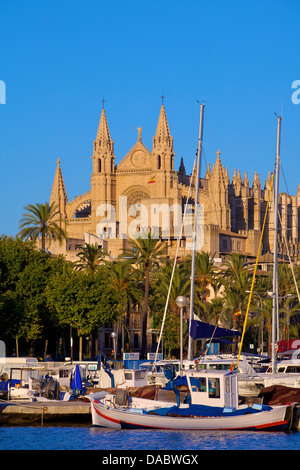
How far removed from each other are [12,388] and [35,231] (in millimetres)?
27822

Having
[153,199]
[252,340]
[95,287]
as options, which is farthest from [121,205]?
[95,287]

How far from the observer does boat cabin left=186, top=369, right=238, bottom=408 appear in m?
30.3

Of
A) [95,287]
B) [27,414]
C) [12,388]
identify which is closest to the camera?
[27,414]

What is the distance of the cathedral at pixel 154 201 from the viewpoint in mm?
118250

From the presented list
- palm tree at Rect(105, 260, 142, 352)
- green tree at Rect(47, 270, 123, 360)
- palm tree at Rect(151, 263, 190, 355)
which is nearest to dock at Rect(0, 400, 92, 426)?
green tree at Rect(47, 270, 123, 360)

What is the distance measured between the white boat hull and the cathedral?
266 ft

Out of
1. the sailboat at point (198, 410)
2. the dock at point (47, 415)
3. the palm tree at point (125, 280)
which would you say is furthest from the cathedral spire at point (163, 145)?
the sailboat at point (198, 410)

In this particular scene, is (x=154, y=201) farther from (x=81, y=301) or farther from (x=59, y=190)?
(x=81, y=301)

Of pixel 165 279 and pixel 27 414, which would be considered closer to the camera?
pixel 27 414

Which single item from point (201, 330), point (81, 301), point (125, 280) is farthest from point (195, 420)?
point (125, 280)

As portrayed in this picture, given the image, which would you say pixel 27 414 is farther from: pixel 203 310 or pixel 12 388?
pixel 203 310

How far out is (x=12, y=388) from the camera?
38.7 meters

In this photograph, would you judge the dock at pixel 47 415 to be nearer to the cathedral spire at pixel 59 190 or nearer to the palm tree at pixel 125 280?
the palm tree at pixel 125 280
